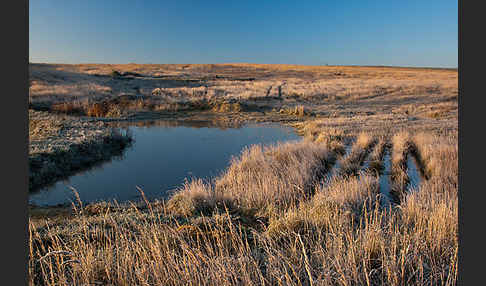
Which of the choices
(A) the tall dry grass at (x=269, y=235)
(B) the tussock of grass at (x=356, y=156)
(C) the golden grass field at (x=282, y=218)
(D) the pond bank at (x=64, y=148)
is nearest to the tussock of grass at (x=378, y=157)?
(C) the golden grass field at (x=282, y=218)

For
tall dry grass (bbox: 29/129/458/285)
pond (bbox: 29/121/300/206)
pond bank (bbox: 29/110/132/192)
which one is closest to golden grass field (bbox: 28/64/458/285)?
tall dry grass (bbox: 29/129/458/285)

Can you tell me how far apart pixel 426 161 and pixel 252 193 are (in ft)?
21.7

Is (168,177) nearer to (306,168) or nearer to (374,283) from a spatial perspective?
(306,168)

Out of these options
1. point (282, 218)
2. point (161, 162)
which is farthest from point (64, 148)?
point (282, 218)

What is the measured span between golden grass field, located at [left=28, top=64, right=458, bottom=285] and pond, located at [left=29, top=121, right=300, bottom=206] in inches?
44.0

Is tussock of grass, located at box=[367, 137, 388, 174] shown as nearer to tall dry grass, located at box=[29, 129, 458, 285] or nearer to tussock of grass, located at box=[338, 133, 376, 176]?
tussock of grass, located at box=[338, 133, 376, 176]

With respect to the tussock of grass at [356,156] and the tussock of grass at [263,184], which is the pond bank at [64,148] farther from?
the tussock of grass at [356,156]

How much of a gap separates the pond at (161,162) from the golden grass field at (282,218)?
112 centimetres

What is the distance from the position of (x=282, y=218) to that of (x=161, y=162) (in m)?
8.07

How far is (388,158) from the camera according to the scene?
11.3m

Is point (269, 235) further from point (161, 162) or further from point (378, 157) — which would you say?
point (161, 162)

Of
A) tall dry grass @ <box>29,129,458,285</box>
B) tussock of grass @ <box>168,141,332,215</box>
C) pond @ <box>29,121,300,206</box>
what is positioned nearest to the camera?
tall dry grass @ <box>29,129,458,285</box>

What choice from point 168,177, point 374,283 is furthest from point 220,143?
point 374,283

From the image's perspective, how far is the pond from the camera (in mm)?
8719
